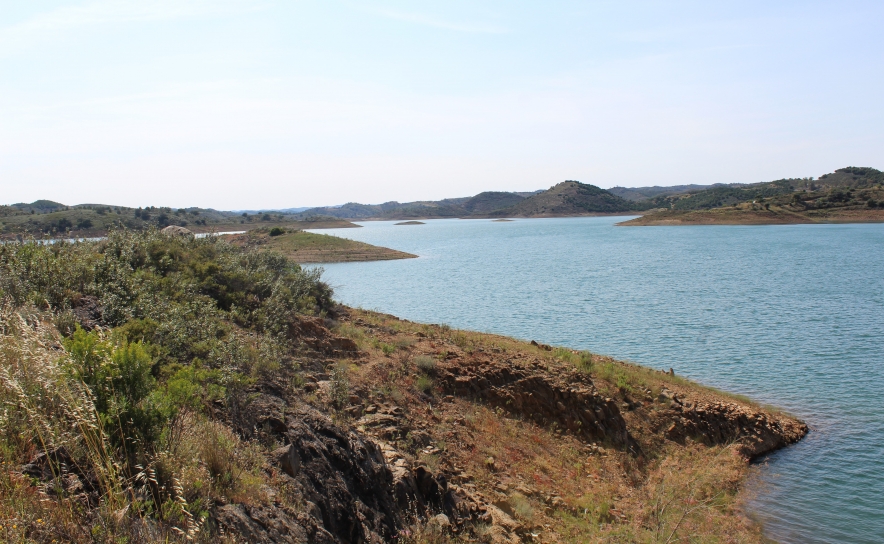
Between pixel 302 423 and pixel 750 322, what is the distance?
2316 centimetres

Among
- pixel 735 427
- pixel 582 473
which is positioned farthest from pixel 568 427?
pixel 735 427

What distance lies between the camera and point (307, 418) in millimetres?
7934

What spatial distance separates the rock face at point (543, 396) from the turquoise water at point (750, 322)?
10.9 feet

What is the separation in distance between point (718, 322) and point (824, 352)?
5.23 meters

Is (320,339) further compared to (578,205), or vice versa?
(578,205)

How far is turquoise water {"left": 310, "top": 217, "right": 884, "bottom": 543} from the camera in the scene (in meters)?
11.9

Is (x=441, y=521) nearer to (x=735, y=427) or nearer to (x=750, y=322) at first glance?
(x=735, y=427)

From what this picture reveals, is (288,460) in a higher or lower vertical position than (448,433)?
higher

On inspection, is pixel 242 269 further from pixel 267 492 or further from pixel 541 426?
pixel 267 492

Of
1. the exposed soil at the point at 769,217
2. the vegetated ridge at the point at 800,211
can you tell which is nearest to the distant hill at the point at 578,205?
the vegetated ridge at the point at 800,211

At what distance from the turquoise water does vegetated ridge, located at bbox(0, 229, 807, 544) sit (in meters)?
1.30

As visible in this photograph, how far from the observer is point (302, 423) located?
7629mm

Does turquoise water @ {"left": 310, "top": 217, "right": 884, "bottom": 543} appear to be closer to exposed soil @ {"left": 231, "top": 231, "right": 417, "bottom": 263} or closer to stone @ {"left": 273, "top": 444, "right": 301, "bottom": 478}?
exposed soil @ {"left": 231, "top": 231, "right": 417, "bottom": 263}

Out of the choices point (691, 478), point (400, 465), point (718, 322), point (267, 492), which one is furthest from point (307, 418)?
point (718, 322)
